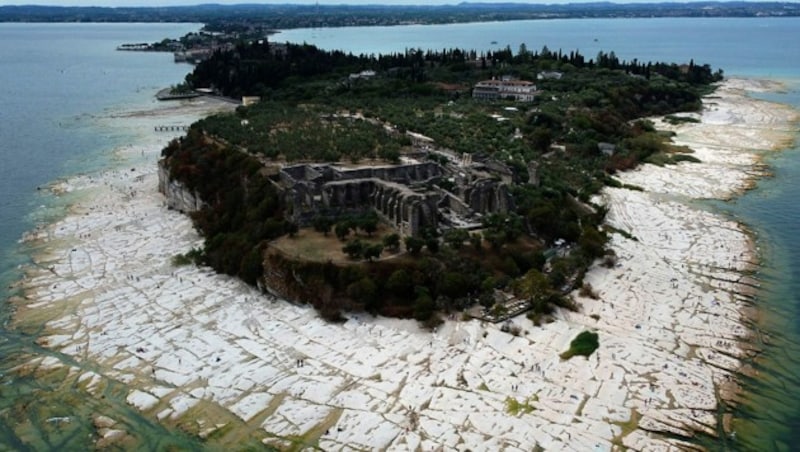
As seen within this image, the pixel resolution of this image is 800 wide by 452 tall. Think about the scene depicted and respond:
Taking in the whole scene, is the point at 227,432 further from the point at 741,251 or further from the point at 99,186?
the point at 99,186

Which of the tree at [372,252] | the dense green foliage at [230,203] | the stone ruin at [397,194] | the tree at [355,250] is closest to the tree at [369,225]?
the stone ruin at [397,194]

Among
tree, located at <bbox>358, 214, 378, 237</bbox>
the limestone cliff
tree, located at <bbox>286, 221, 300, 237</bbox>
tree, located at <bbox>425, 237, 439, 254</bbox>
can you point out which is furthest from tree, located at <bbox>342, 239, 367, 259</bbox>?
the limestone cliff

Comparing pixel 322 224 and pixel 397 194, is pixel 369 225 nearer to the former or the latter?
pixel 397 194

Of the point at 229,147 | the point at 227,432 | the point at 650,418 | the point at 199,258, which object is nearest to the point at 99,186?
the point at 229,147

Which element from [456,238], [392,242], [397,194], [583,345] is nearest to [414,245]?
[392,242]

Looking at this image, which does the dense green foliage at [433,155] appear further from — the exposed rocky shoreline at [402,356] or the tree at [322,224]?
the exposed rocky shoreline at [402,356]

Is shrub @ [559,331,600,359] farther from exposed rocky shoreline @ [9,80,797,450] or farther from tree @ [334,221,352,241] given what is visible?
tree @ [334,221,352,241]
